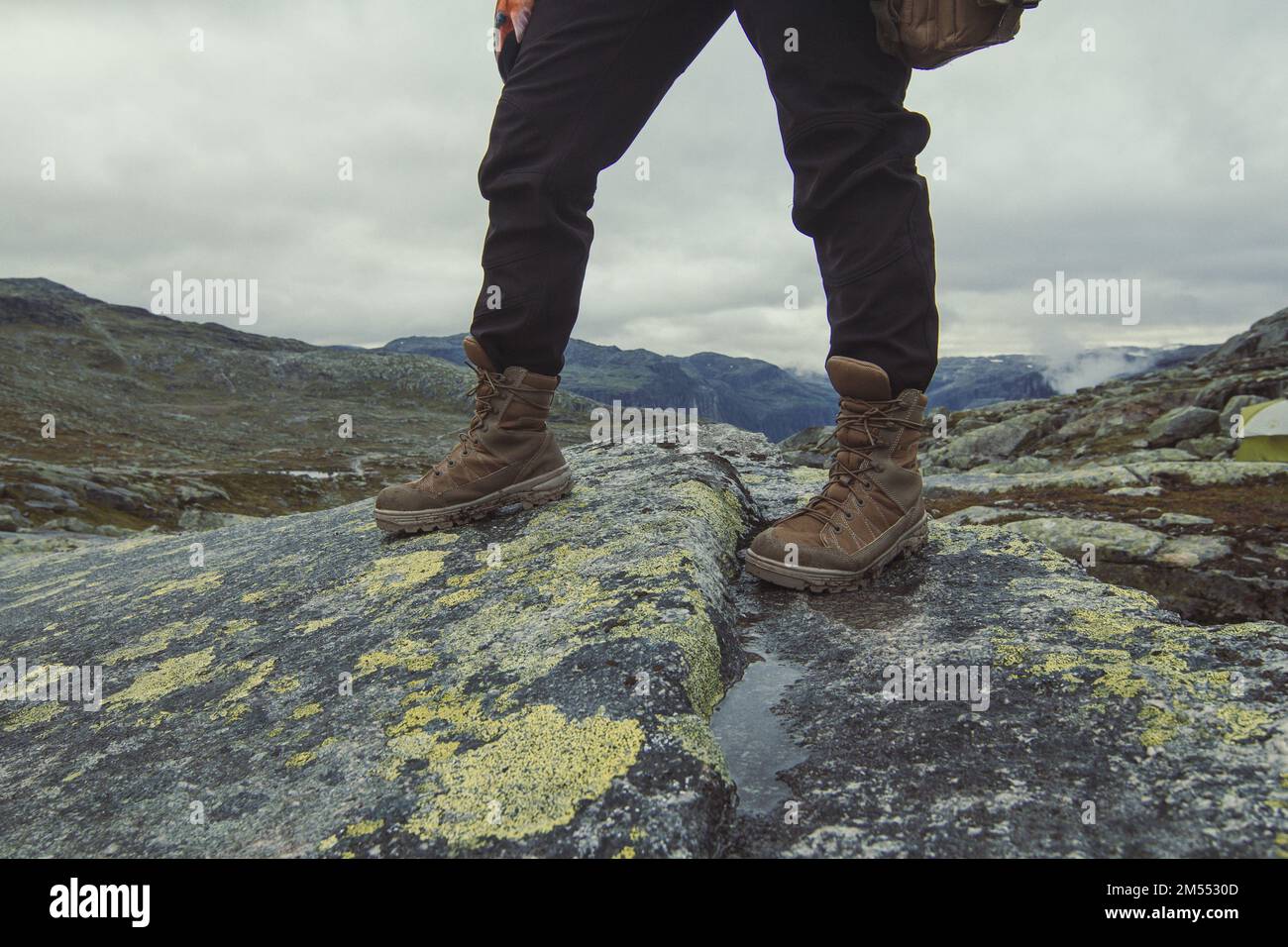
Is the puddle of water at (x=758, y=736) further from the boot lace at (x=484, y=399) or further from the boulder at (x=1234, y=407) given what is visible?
the boulder at (x=1234, y=407)

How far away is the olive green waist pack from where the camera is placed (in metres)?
2.79

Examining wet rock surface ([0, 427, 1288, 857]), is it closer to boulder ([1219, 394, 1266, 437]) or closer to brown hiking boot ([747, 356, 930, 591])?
brown hiking boot ([747, 356, 930, 591])

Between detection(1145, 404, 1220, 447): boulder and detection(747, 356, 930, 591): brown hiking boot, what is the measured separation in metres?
30.7

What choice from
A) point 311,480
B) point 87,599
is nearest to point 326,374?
point 311,480

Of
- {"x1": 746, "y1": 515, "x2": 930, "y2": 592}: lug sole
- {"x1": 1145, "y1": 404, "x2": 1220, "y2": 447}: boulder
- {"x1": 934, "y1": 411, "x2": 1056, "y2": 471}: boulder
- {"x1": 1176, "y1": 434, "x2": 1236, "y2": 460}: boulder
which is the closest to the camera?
{"x1": 746, "y1": 515, "x2": 930, "y2": 592}: lug sole

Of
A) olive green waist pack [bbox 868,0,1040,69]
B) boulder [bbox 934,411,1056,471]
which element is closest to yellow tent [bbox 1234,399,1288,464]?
boulder [bbox 934,411,1056,471]

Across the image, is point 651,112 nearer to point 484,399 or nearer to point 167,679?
point 484,399

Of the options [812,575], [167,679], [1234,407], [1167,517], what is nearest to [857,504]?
[812,575]

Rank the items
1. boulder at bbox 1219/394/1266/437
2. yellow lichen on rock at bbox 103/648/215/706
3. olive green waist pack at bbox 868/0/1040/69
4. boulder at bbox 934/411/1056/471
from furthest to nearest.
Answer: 1. boulder at bbox 934/411/1056/471
2. boulder at bbox 1219/394/1266/437
3. yellow lichen on rock at bbox 103/648/215/706
4. olive green waist pack at bbox 868/0/1040/69

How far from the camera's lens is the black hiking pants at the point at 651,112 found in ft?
10.5

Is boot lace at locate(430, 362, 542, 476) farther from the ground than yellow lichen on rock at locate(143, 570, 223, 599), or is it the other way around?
boot lace at locate(430, 362, 542, 476)

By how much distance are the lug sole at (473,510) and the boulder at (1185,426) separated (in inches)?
1234

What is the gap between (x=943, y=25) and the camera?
286 cm
